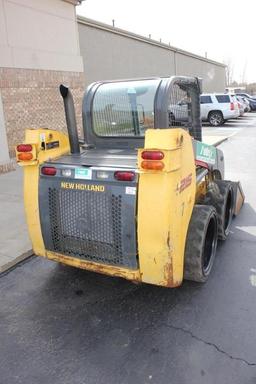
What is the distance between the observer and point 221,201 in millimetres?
4801

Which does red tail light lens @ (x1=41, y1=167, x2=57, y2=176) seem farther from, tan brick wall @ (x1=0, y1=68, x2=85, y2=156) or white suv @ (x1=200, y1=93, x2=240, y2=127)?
white suv @ (x1=200, y1=93, x2=240, y2=127)

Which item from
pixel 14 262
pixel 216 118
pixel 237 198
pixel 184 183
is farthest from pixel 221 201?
pixel 216 118

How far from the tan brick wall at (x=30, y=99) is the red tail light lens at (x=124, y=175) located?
743 centimetres

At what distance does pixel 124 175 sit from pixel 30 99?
27.2 ft

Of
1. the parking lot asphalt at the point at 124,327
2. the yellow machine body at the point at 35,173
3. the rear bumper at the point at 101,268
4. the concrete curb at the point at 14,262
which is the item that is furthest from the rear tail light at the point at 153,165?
the concrete curb at the point at 14,262

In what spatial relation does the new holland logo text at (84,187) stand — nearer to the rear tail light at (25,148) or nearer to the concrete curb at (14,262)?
the rear tail light at (25,148)

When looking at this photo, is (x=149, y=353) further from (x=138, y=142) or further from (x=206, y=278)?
(x=138, y=142)

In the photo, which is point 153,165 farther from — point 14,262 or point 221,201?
point 14,262

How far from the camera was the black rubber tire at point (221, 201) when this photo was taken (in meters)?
4.76

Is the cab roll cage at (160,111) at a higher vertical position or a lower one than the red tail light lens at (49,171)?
higher

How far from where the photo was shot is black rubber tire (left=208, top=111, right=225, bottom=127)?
21859mm

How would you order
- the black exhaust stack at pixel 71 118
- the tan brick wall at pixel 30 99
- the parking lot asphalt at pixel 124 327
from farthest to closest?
the tan brick wall at pixel 30 99
the black exhaust stack at pixel 71 118
the parking lot asphalt at pixel 124 327

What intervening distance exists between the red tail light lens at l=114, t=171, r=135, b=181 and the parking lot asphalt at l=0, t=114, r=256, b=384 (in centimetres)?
129

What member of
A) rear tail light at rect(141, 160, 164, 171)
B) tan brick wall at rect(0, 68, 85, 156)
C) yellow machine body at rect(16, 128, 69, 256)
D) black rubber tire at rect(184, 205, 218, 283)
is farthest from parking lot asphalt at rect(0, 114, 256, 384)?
tan brick wall at rect(0, 68, 85, 156)
